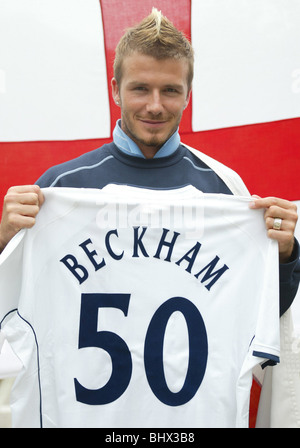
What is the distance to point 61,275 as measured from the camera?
55.6 inches

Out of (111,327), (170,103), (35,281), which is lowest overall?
(111,327)

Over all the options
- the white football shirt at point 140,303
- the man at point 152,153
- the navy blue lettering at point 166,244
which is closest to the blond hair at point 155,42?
the man at point 152,153

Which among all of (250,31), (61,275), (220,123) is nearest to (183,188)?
(61,275)

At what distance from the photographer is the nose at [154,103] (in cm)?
145

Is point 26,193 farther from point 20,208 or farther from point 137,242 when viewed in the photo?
point 137,242

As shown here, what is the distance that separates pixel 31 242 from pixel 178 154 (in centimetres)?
53

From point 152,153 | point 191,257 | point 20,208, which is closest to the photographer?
point 20,208

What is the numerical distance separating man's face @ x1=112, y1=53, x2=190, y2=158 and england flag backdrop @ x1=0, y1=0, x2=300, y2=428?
1.86 feet

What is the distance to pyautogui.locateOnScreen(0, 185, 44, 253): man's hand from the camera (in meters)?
1.34

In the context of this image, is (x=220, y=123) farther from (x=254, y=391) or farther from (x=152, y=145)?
(x=254, y=391)

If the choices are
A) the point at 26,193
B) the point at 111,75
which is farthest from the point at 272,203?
the point at 111,75

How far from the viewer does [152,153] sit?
157cm

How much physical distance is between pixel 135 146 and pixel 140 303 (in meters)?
0.46

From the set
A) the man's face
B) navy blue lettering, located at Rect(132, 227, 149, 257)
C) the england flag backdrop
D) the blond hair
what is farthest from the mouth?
the england flag backdrop
